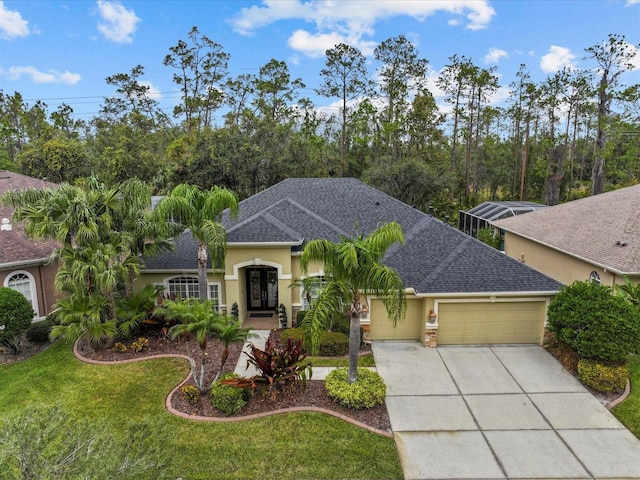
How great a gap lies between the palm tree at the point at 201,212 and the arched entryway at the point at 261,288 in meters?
3.74

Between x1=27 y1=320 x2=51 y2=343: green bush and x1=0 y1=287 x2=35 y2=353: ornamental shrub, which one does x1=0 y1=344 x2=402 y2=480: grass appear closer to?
Answer: x1=0 y1=287 x2=35 y2=353: ornamental shrub

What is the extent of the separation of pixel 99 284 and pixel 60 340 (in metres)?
4.20

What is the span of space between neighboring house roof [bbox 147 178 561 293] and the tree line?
380 inches

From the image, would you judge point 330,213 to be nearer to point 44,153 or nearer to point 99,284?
point 99,284

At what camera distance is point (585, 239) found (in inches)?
648

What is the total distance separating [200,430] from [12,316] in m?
7.79

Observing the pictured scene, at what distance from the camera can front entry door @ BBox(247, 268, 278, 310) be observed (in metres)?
16.5

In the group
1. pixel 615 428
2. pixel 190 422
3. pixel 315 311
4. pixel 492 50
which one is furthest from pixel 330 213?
pixel 492 50

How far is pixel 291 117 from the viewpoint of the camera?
128 ft

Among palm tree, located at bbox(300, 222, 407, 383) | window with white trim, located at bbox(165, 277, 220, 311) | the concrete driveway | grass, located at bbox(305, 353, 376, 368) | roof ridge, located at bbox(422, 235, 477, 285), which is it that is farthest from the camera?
window with white trim, located at bbox(165, 277, 220, 311)

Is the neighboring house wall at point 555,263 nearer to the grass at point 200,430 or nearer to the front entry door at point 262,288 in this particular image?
the grass at point 200,430

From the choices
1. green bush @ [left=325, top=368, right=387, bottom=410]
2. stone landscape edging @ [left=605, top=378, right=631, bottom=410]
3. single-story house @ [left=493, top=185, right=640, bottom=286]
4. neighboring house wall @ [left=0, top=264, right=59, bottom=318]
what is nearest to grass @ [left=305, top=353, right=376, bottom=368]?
green bush @ [left=325, top=368, right=387, bottom=410]

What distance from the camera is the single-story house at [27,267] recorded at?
14.0m

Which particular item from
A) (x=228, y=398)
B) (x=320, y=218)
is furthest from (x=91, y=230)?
(x=320, y=218)
